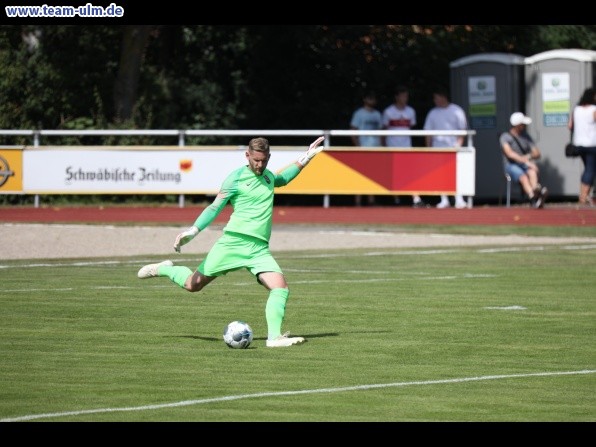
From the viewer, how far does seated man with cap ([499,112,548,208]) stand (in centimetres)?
2761

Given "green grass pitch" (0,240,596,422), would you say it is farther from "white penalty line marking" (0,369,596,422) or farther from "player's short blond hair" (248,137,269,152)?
"player's short blond hair" (248,137,269,152)

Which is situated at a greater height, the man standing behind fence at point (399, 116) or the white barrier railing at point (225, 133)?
the man standing behind fence at point (399, 116)

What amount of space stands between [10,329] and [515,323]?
15.5 feet

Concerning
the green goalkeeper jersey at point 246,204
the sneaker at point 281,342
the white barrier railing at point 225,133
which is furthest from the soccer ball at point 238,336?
the white barrier railing at point 225,133

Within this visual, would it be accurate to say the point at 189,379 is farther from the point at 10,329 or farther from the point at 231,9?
the point at 231,9

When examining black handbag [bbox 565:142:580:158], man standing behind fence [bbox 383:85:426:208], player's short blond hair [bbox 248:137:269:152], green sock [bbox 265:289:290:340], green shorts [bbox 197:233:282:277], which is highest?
man standing behind fence [bbox 383:85:426:208]

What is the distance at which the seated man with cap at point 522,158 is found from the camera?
27609 millimetres

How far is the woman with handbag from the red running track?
0.46 m

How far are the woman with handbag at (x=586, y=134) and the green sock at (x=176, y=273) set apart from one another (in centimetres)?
1616

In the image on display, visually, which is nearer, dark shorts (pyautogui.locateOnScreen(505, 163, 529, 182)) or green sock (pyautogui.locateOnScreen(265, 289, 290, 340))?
green sock (pyautogui.locateOnScreen(265, 289, 290, 340))

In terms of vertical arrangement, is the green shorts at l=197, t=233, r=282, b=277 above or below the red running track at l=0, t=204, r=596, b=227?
above

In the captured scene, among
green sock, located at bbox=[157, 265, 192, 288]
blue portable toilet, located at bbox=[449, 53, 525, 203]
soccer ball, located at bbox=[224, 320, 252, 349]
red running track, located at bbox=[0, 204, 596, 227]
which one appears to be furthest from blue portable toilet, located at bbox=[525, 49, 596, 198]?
soccer ball, located at bbox=[224, 320, 252, 349]

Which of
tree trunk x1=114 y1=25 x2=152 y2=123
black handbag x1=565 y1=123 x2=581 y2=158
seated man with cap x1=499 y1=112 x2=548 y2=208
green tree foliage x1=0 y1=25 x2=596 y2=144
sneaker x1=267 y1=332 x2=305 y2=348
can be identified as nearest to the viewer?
sneaker x1=267 y1=332 x2=305 y2=348

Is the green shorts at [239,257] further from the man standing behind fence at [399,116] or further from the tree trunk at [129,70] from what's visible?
the tree trunk at [129,70]
